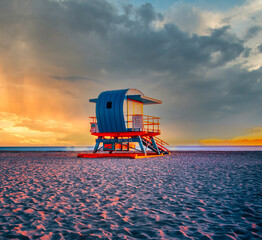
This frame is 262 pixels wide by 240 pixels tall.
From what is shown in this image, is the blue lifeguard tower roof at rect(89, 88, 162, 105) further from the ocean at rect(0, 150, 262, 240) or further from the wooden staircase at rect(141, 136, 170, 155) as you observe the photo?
the ocean at rect(0, 150, 262, 240)

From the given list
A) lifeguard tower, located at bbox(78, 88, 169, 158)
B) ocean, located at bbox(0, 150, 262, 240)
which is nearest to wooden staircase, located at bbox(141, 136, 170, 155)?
lifeguard tower, located at bbox(78, 88, 169, 158)

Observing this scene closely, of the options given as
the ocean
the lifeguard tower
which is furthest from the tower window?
the ocean

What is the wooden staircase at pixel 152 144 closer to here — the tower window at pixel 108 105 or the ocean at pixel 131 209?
the tower window at pixel 108 105

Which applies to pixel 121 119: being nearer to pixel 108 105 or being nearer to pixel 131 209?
pixel 108 105

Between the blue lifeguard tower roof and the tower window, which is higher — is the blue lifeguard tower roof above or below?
above

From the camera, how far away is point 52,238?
429 cm

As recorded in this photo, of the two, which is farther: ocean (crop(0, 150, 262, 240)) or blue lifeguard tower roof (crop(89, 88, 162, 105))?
blue lifeguard tower roof (crop(89, 88, 162, 105))

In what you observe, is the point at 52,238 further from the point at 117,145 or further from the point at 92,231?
the point at 117,145

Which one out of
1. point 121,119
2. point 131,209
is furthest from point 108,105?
point 131,209

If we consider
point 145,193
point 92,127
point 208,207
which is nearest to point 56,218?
point 145,193

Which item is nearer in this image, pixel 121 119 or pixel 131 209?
pixel 131 209

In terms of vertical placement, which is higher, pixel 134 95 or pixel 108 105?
pixel 134 95

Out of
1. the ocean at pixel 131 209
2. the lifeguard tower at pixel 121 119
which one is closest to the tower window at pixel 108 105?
the lifeguard tower at pixel 121 119

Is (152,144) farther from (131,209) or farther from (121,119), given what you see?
(131,209)
